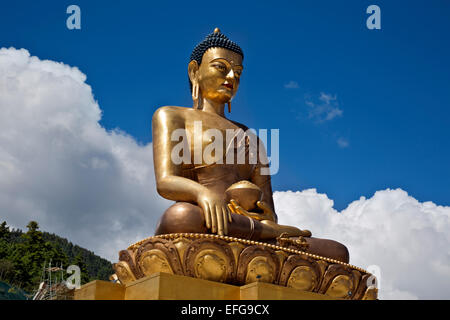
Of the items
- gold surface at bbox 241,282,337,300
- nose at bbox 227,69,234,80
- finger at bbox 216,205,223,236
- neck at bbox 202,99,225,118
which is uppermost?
nose at bbox 227,69,234,80

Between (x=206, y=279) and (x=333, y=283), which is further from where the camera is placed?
(x=333, y=283)

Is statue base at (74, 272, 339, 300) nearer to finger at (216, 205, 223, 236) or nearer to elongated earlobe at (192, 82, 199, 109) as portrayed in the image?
finger at (216, 205, 223, 236)

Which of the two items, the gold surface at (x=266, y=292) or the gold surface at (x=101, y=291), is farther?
the gold surface at (x=101, y=291)

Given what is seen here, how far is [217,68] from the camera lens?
7.10m

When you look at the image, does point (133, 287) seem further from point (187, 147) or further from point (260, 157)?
point (260, 157)

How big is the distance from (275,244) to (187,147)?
1.64 m

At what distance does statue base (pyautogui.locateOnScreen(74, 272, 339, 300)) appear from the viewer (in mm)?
4488

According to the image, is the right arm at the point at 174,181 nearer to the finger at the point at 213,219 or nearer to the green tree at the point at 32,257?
the finger at the point at 213,219

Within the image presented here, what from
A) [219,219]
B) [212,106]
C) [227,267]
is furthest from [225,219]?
[212,106]

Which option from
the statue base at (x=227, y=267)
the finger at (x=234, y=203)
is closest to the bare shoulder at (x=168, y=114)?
the finger at (x=234, y=203)

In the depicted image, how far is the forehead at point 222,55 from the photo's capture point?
7125 millimetres

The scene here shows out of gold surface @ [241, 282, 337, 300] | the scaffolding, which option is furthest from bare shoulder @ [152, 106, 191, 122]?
gold surface @ [241, 282, 337, 300]
